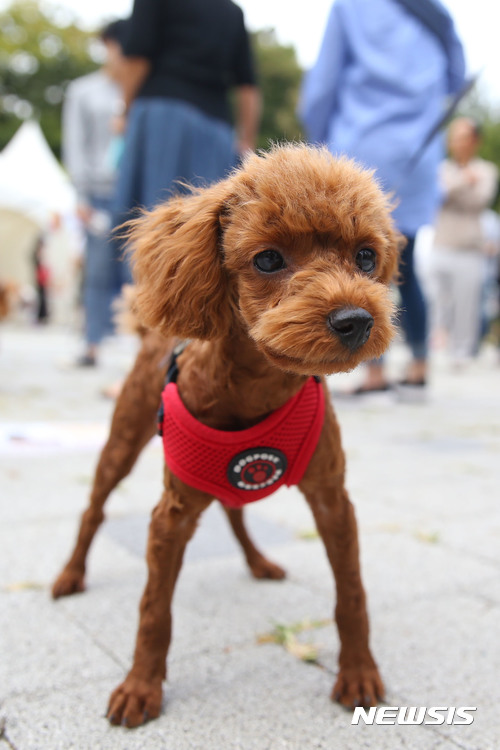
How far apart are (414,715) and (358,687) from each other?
145 mm

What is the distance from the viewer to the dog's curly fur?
155cm

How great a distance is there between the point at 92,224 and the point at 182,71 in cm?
279

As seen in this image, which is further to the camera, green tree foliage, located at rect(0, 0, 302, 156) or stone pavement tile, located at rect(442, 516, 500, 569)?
green tree foliage, located at rect(0, 0, 302, 156)

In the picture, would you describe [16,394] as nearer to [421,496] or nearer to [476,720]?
[421,496]

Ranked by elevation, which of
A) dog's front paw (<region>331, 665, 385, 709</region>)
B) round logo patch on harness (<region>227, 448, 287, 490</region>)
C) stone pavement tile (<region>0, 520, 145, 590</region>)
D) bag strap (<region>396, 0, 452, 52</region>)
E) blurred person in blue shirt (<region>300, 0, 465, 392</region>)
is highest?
bag strap (<region>396, 0, 452, 52</region>)

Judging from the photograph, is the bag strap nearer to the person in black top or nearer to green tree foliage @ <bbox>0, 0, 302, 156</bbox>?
the person in black top

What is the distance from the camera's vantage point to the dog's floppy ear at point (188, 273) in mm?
1707

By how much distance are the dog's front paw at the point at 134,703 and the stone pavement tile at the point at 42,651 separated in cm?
17

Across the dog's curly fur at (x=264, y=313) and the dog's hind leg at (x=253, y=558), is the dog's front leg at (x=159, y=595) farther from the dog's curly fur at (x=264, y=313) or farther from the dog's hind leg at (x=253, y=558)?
the dog's hind leg at (x=253, y=558)

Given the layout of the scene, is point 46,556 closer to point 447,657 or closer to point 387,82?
point 447,657

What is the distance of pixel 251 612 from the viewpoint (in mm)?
2348

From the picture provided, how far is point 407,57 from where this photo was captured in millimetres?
4773

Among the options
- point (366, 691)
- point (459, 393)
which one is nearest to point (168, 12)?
point (366, 691)

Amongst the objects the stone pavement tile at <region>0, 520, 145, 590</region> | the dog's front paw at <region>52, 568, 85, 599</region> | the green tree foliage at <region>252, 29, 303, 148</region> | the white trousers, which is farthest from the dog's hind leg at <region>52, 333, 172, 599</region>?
the green tree foliage at <region>252, 29, 303, 148</region>
